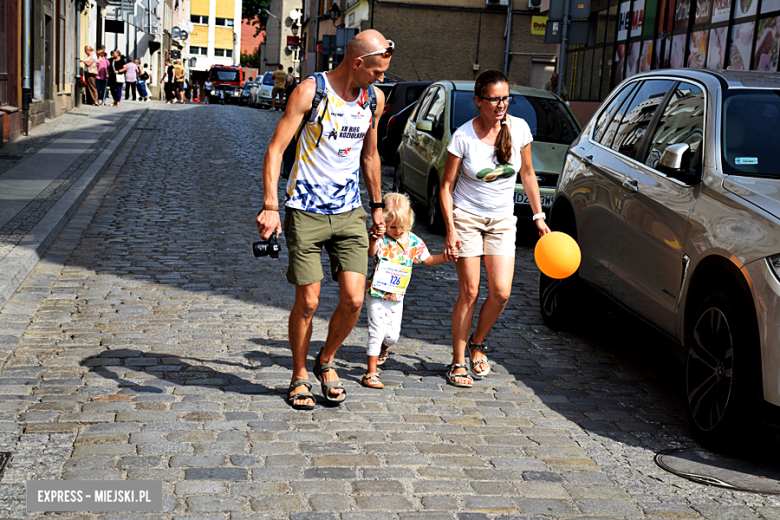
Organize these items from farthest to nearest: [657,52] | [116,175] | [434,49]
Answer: [434,49], [657,52], [116,175]

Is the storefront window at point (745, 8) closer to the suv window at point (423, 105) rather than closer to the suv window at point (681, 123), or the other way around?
the suv window at point (423, 105)

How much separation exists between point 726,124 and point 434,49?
1258 inches

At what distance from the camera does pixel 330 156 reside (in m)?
4.85

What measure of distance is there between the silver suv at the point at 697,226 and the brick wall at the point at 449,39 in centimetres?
3006

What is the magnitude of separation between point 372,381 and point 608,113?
2838mm

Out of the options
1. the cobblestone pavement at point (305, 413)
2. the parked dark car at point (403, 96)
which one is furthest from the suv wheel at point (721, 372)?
the parked dark car at point (403, 96)

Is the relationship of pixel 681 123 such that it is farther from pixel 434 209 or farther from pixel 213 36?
pixel 213 36

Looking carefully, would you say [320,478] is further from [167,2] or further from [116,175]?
[167,2]

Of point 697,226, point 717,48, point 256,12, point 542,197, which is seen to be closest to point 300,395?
point 697,226

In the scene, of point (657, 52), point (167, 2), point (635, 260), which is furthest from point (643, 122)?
point (167, 2)

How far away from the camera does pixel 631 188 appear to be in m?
5.83

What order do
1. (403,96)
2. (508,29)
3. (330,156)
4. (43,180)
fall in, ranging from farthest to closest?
(508,29) < (403,96) < (43,180) < (330,156)

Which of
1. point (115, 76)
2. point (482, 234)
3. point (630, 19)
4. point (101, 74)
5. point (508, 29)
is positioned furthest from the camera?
Result: point (508, 29)

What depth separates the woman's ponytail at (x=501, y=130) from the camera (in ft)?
17.8
